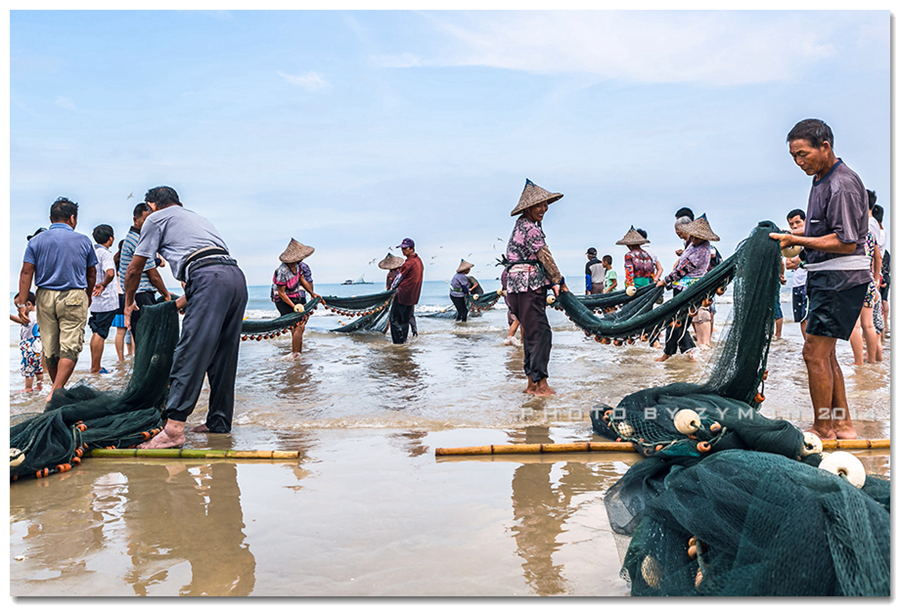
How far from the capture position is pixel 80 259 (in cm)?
611

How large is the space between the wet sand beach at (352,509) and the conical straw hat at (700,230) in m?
2.53

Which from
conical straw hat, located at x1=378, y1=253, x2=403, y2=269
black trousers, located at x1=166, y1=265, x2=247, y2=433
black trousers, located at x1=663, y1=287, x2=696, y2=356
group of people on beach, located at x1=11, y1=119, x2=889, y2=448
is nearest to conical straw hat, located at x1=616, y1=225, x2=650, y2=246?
group of people on beach, located at x1=11, y1=119, x2=889, y2=448

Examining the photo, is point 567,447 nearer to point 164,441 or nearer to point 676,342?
point 164,441

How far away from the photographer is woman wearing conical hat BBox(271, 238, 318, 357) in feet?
33.7

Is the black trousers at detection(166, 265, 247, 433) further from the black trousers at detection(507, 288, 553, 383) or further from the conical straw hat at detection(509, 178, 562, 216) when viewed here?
the conical straw hat at detection(509, 178, 562, 216)

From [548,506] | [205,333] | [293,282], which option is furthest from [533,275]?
[293,282]

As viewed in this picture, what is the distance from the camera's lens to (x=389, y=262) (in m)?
14.9

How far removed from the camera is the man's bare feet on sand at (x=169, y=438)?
13.7 feet

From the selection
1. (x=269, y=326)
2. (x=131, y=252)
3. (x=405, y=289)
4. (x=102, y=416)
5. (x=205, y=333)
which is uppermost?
(x=131, y=252)

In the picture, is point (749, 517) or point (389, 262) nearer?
point (749, 517)

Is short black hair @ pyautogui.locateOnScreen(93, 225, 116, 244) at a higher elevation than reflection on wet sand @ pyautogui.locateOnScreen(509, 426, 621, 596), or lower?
higher

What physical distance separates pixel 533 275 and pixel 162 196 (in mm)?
3304

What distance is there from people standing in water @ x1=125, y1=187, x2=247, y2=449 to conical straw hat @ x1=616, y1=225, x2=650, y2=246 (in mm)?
7185

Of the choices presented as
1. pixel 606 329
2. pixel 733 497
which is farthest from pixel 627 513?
pixel 606 329
